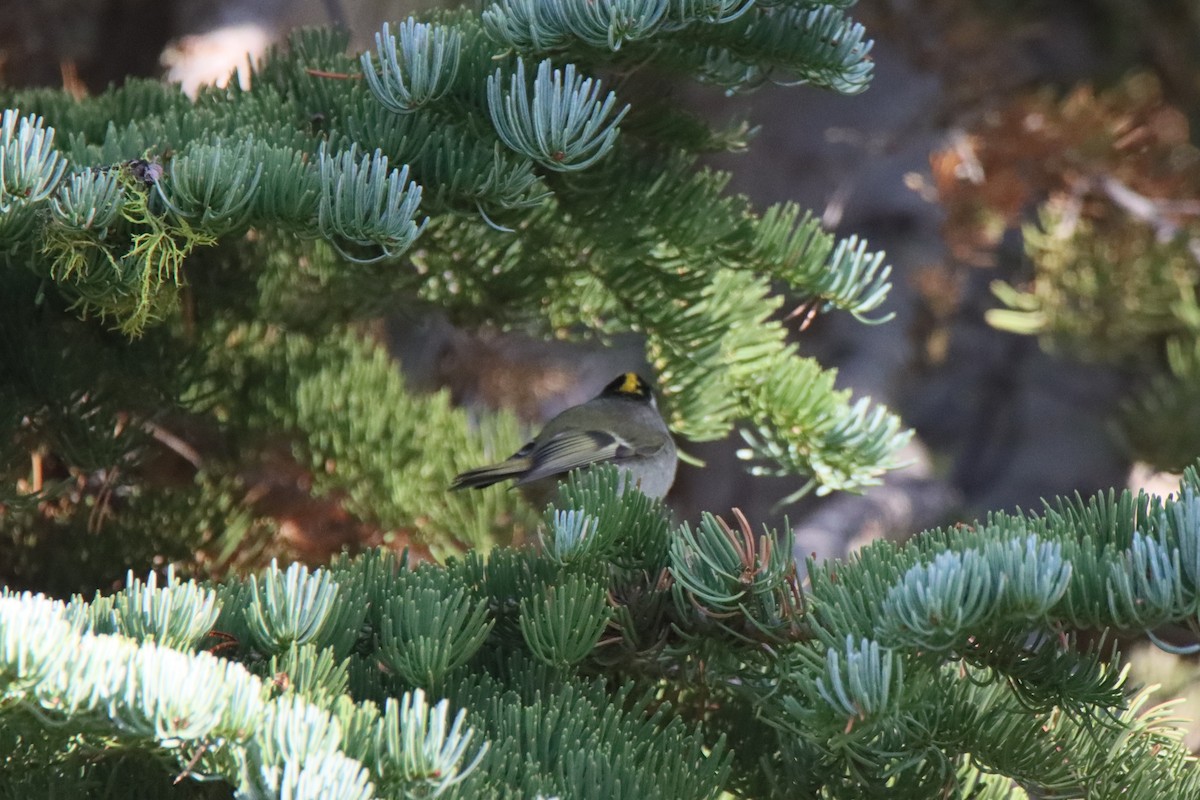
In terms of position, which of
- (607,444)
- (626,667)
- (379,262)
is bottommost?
(626,667)

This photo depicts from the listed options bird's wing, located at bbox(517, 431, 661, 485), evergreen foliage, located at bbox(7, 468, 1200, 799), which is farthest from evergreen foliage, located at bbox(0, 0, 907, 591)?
evergreen foliage, located at bbox(7, 468, 1200, 799)

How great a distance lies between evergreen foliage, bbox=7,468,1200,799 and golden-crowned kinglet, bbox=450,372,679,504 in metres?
0.90

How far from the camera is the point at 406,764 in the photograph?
742 millimetres

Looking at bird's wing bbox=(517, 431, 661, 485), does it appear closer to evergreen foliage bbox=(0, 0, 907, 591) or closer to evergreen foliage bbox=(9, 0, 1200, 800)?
evergreen foliage bbox=(0, 0, 907, 591)

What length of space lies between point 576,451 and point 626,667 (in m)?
1.20

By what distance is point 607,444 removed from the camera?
2398mm

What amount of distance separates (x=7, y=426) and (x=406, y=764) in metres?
0.85

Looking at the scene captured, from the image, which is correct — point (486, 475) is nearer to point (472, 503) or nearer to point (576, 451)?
point (472, 503)

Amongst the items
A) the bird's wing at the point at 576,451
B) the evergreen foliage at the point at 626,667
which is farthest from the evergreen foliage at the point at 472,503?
the bird's wing at the point at 576,451

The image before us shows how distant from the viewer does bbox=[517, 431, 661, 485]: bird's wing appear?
6.97 ft

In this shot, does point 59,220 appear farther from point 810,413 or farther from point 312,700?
point 810,413

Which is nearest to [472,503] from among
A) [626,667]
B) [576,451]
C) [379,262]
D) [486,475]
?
[486,475]

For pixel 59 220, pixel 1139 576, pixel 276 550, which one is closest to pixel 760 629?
pixel 1139 576

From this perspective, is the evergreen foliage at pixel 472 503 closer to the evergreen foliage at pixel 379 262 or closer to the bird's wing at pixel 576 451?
the evergreen foliage at pixel 379 262
